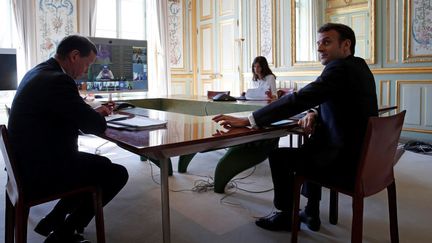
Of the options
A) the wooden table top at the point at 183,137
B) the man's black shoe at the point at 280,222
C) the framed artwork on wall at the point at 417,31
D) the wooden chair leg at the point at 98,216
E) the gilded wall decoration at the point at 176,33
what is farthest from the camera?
the gilded wall decoration at the point at 176,33

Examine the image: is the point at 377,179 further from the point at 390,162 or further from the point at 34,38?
the point at 34,38

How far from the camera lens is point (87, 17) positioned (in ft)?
19.4

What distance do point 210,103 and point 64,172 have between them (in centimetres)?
182

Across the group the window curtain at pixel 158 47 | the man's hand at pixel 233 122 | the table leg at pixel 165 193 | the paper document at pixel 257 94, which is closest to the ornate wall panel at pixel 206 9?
the window curtain at pixel 158 47

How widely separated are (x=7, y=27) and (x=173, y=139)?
5184 mm

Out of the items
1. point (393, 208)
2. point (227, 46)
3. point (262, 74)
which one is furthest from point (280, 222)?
point (227, 46)

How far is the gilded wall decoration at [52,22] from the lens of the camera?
5566mm

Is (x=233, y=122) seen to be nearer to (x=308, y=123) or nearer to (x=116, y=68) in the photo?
(x=308, y=123)

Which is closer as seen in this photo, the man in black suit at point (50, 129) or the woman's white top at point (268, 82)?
the man in black suit at point (50, 129)

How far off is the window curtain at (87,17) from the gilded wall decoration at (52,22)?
8 centimetres

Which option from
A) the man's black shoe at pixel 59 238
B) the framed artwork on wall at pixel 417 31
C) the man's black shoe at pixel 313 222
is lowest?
the man's black shoe at pixel 313 222

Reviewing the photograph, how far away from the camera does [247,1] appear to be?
6.27 metres

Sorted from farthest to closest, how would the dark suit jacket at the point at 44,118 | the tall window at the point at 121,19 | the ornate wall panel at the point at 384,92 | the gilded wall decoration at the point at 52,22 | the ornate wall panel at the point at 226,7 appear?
the ornate wall panel at the point at 226,7 → the tall window at the point at 121,19 → the gilded wall decoration at the point at 52,22 → the ornate wall panel at the point at 384,92 → the dark suit jacket at the point at 44,118

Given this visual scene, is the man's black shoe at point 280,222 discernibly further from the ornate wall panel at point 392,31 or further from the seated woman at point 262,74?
the ornate wall panel at point 392,31
